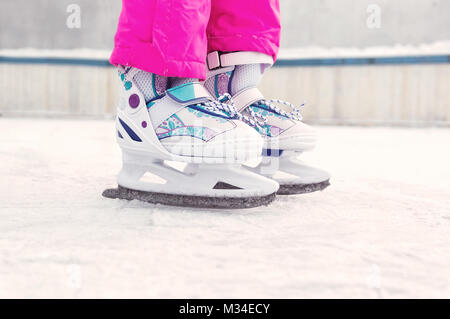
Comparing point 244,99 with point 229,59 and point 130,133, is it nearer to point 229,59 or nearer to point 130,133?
point 229,59

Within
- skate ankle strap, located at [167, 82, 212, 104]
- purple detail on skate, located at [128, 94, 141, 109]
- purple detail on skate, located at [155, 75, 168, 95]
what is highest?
purple detail on skate, located at [155, 75, 168, 95]

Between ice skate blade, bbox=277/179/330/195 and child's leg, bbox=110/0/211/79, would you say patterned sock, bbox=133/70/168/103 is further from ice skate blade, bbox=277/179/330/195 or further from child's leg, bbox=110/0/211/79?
ice skate blade, bbox=277/179/330/195

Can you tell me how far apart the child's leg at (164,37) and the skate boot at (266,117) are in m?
0.10

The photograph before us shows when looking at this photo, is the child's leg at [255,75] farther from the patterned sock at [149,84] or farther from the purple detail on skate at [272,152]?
the patterned sock at [149,84]

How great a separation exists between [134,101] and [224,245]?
12.3 inches

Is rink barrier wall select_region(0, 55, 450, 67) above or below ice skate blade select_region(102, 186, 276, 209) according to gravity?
above

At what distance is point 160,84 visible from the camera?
70 cm

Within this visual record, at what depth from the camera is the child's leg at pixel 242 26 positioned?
76cm

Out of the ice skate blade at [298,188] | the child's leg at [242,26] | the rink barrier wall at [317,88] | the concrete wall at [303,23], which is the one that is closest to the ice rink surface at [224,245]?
the ice skate blade at [298,188]

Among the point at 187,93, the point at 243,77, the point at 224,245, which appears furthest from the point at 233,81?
the point at 224,245

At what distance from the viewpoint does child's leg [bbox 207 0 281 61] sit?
763 millimetres

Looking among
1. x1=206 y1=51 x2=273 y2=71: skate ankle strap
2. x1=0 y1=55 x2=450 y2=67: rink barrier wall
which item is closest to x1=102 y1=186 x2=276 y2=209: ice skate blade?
x1=206 y1=51 x2=273 y2=71: skate ankle strap

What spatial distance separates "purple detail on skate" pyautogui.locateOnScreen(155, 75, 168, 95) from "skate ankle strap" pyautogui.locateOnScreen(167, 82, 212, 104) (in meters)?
0.03

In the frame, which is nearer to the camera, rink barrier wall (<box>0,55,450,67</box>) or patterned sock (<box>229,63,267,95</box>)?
patterned sock (<box>229,63,267,95</box>)
